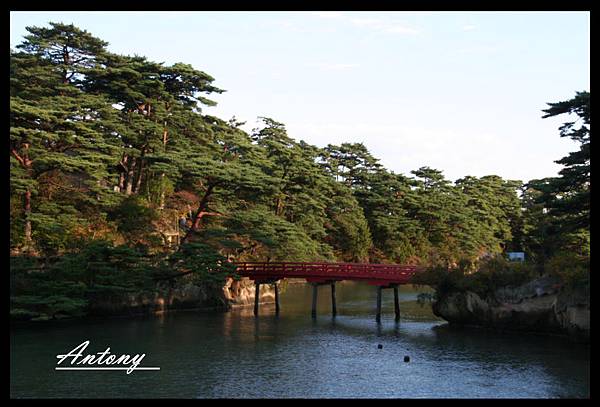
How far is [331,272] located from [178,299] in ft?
36.2

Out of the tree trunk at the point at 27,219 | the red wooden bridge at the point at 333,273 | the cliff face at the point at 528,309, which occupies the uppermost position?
the tree trunk at the point at 27,219

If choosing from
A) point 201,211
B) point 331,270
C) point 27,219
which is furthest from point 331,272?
point 27,219

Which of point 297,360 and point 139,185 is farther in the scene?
point 139,185

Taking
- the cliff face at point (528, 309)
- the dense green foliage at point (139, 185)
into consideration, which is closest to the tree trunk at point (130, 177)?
the dense green foliage at point (139, 185)

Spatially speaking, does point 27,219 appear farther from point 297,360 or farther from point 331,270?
point 331,270

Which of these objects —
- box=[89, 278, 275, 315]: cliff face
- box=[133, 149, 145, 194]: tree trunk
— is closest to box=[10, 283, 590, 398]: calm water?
box=[89, 278, 275, 315]: cliff face

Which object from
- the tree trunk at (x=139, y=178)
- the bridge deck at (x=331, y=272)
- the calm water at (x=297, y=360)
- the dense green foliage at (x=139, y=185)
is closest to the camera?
the calm water at (x=297, y=360)

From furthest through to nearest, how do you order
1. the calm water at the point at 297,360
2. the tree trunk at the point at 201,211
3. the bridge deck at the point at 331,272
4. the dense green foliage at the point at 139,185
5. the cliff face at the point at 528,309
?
the tree trunk at the point at 201,211, the bridge deck at the point at 331,272, the dense green foliage at the point at 139,185, the cliff face at the point at 528,309, the calm water at the point at 297,360

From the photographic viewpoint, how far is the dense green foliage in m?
36.6

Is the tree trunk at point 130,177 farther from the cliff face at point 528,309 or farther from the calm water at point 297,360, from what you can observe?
the cliff face at point 528,309

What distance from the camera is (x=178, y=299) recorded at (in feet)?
146

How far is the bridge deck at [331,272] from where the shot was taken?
136 feet

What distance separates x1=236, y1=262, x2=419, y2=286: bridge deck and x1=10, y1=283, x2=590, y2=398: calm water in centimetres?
300

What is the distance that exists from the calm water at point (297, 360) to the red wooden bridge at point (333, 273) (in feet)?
9.03
